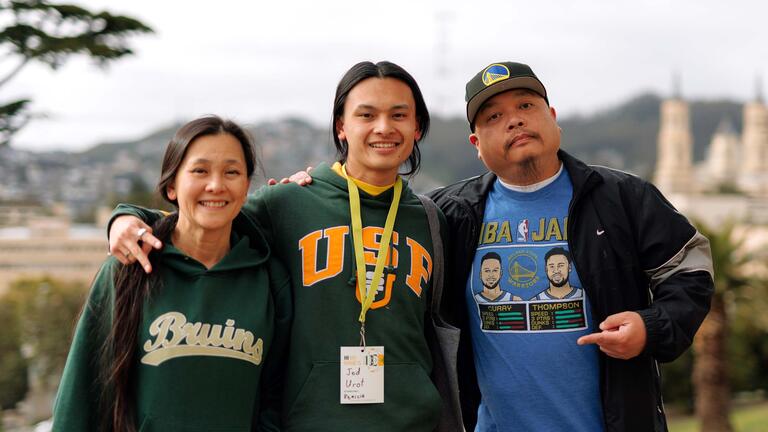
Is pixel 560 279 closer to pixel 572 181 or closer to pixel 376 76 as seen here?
pixel 572 181

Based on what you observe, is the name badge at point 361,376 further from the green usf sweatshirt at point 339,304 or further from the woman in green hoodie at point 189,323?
the woman in green hoodie at point 189,323

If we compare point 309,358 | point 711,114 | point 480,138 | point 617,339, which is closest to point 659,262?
point 617,339

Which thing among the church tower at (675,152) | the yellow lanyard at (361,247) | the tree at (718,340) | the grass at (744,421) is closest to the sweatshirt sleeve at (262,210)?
the yellow lanyard at (361,247)

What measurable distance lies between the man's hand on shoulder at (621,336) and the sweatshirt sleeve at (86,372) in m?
1.58

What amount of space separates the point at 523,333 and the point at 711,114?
15656 cm

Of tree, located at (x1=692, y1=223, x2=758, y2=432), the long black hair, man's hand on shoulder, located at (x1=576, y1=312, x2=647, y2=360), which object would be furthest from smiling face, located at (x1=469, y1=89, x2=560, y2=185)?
tree, located at (x1=692, y1=223, x2=758, y2=432)

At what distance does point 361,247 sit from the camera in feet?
9.32

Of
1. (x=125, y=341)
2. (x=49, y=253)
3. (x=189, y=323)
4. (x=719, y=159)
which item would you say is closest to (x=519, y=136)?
(x=189, y=323)

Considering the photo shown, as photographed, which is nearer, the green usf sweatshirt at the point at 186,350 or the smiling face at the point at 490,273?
the green usf sweatshirt at the point at 186,350

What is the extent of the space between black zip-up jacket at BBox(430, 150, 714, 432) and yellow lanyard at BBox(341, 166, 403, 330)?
68cm

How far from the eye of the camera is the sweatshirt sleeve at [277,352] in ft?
9.19

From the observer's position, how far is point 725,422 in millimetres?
16156

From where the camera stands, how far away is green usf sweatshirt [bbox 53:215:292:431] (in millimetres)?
2541

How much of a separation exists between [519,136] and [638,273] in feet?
2.19
